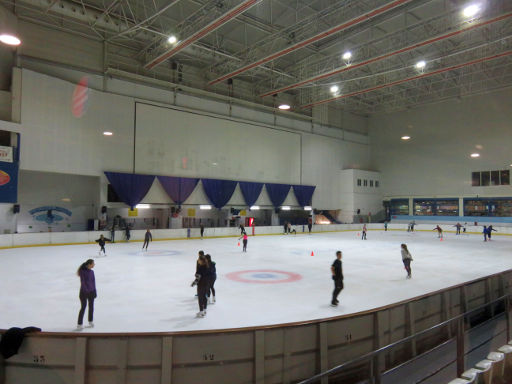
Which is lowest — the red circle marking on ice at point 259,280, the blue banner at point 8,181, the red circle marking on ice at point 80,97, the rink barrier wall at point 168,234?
the red circle marking on ice at point 259,280

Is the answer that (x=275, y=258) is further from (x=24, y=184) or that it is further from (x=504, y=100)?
(x=504, y=100)

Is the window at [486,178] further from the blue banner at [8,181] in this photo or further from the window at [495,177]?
the blue banner at [8,181]

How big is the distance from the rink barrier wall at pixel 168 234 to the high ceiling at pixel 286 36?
40.2 feet

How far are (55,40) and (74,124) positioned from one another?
573 cm

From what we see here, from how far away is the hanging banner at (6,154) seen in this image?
66.1ft

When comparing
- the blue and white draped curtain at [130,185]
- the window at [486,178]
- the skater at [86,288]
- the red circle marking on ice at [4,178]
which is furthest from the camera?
the window at [486,178]

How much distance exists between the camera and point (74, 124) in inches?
939

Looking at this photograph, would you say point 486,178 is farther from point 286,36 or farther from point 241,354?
point 241,354

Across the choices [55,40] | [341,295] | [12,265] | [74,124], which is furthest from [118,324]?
[55,40]

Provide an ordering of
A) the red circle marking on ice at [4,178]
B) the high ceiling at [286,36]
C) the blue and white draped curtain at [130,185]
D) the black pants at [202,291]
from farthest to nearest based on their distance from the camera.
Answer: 1. the blue and white draped curtain at [130,185]
2. the red circle marking on ice at [4,178]
3. the high ceiling at [286,36]
4. the black pants at [202,291]

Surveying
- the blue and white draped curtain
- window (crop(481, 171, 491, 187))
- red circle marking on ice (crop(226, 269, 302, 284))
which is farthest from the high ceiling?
red circle marking on ice (crop(226, 269, 302, 284))

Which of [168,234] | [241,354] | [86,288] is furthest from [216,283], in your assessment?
[168,234]

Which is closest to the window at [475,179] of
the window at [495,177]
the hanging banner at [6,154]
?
the window at [495,177]

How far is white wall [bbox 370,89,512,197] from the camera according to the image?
121 feet
